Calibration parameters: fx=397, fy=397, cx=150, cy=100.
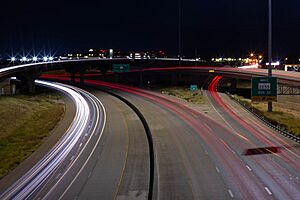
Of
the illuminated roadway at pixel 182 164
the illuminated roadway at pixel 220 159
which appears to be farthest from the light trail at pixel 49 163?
the illuminated roadway at pixel 220 159

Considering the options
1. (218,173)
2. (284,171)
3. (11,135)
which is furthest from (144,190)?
(11,135)

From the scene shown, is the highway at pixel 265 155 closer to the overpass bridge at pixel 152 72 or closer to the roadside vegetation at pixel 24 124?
the roadside vegetation at pixel 24 124

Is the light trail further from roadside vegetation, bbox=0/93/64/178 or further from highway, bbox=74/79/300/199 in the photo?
highway, bbox=74/79/300/199

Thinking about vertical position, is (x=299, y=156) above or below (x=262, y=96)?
below

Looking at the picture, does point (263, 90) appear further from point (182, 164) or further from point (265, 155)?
point (182, 164)

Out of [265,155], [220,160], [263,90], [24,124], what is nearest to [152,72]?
[24,124]

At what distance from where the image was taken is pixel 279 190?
30219 mm

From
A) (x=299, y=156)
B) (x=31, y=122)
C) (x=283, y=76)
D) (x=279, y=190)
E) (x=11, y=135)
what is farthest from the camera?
(x=283, y=76)

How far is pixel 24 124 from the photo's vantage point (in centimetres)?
6306

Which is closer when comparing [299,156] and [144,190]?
[144,190]

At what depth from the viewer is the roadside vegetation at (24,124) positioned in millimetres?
43094

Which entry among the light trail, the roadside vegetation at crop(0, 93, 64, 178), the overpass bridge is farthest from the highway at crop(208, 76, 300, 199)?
the overpass bridge

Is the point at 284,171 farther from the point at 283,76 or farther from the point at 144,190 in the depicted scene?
the point at 283,76

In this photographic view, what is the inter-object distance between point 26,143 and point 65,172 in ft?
47.2
